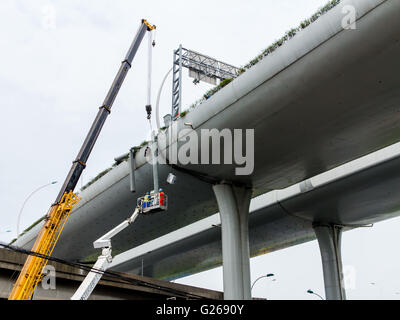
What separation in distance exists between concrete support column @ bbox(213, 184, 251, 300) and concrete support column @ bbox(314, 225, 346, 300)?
13028 millimetres

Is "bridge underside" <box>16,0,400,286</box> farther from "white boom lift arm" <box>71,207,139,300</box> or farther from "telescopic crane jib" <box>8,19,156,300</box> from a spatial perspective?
"white boom lift arm" <box>71,207,139,300</box>

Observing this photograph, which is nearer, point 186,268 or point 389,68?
point 389,68

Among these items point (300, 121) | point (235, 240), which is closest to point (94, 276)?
point (300, 121)

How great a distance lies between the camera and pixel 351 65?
64.2 ft

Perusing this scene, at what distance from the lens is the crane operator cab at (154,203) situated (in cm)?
2093

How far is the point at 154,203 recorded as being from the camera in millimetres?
21125

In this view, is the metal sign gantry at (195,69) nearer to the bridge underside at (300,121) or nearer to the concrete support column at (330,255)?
the bridge underside at (300,121)

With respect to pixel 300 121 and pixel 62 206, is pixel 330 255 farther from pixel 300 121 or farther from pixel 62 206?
pixel 62 206

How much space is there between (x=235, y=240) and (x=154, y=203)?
1069cm

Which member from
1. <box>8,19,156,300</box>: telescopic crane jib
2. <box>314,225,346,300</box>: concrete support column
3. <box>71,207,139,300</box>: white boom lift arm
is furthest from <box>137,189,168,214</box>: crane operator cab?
<box>314,225,346,300</box>: concrete support column
